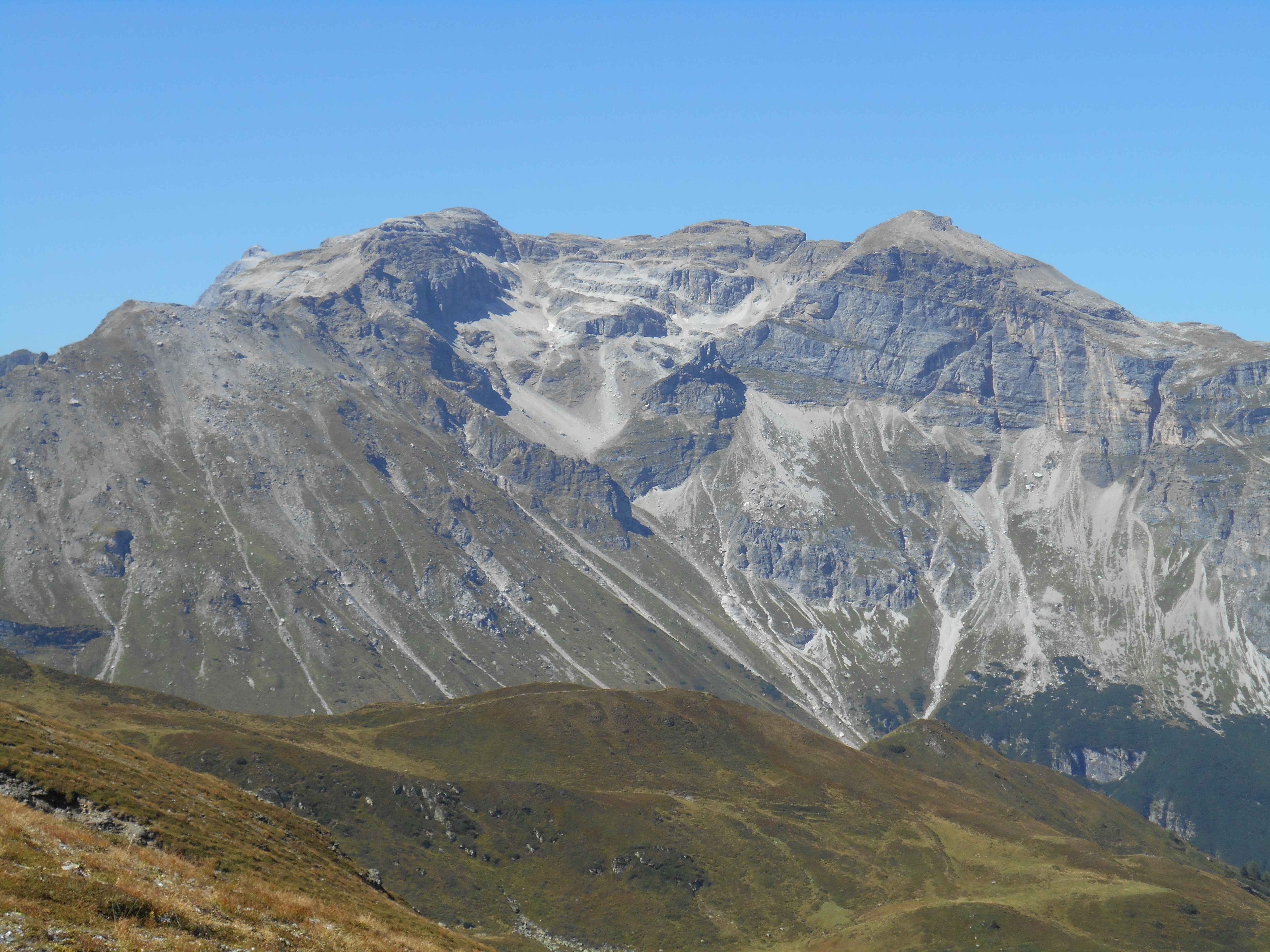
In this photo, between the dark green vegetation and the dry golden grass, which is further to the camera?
the dark green vegetation

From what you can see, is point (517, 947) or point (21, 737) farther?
point (517, 947)

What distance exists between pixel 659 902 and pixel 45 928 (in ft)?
592

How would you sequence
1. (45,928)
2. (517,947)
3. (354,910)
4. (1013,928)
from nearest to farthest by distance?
(45,928), (354,910), (517,947), (1013,928)

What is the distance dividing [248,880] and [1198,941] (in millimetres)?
194499

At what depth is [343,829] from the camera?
198 meters

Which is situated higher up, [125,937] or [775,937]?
[125,937]

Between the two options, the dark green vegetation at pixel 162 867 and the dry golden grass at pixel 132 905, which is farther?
the dark green vegetation at pixel 162 867

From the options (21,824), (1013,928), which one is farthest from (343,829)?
(21,824)

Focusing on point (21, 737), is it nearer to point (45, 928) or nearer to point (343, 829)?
point (45, 928)

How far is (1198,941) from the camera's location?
197 meters

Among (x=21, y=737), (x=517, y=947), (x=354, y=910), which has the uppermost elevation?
(x=21, y=737)

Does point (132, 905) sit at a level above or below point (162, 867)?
above

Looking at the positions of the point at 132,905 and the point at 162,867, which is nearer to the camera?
the point at 132,905

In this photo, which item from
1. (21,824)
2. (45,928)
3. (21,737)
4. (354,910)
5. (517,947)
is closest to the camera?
(45,928)
